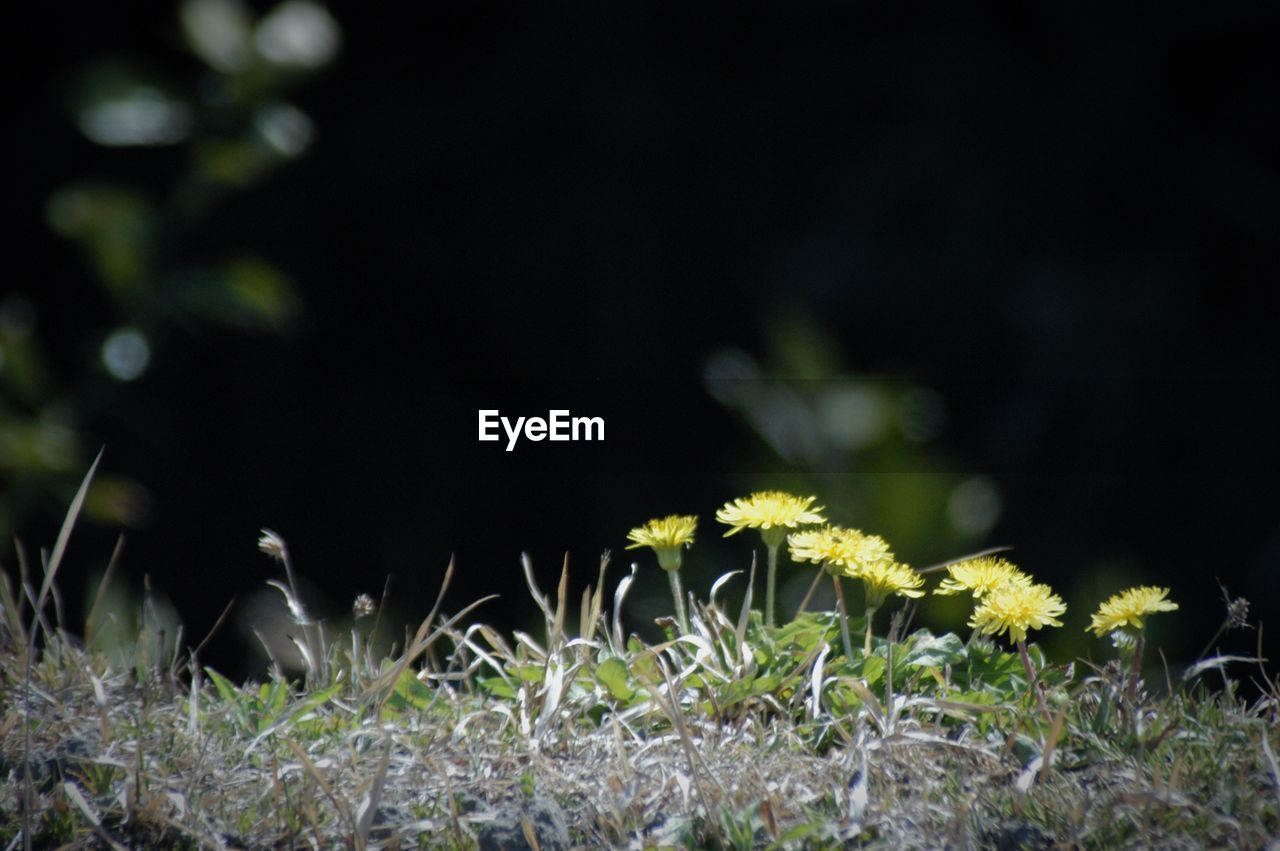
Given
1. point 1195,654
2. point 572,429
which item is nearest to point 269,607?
point 572,429

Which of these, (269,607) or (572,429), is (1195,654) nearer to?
(572,429)

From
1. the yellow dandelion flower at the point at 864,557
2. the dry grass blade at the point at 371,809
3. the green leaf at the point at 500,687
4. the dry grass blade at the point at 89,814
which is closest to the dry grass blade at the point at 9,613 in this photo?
the dry grass blade at the point at 89,814

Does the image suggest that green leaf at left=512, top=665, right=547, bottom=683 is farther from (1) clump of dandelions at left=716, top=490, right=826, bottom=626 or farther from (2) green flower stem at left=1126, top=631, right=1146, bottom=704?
(2) green flower stem at left=1126, top=631, right=1146, bottom=704

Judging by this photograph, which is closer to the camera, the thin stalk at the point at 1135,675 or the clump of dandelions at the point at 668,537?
the thin stalk at the point at 1135,675

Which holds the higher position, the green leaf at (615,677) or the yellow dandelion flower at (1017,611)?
the yellow dandelion flower at (1017,611)

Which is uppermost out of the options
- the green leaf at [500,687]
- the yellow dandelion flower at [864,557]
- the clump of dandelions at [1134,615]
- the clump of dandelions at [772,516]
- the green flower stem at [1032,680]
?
the clump of dandelions at [772,516]

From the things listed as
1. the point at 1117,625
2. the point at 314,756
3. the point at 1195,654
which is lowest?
the point at 1195,654

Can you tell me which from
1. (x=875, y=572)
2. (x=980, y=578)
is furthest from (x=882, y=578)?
(x=980, y=578)

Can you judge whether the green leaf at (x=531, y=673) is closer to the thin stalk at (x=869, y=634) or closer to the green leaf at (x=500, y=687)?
the green leaf at (x=500, y=687)

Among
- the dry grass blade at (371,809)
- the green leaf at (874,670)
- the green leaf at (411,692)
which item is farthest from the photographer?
the green leaf at (411,692)
